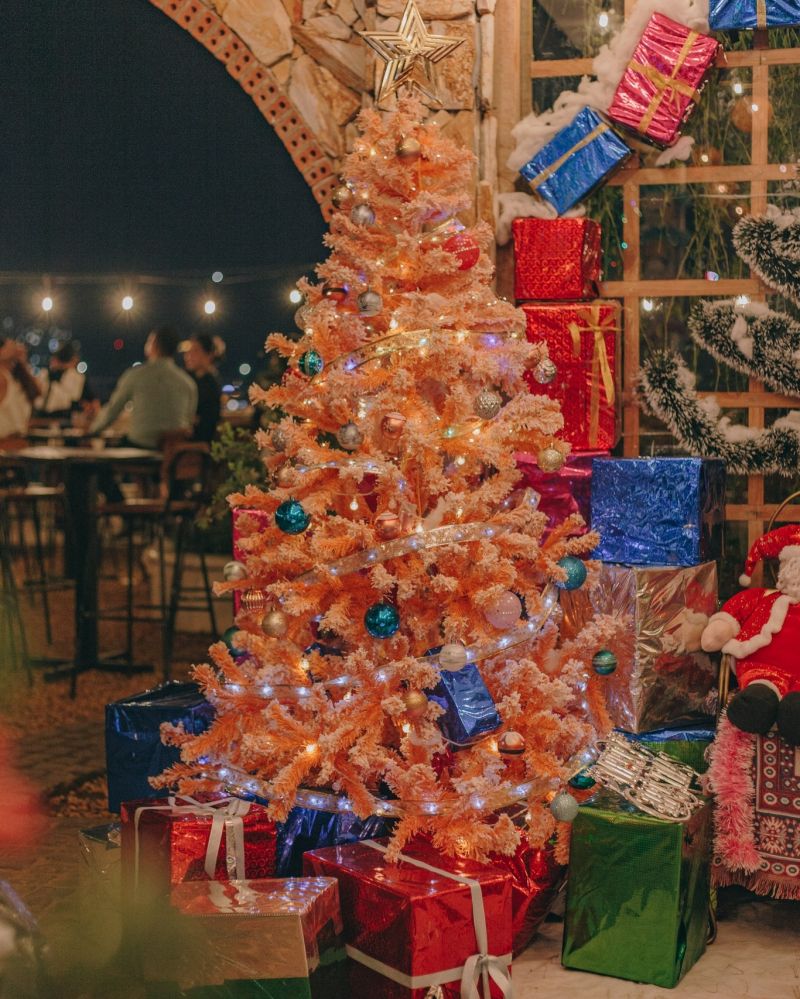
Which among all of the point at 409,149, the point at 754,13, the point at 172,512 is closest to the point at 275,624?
the point at 409,149

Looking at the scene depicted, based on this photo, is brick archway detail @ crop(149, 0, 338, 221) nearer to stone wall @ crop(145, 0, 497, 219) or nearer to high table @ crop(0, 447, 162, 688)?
stone wall @ crop(145, 0, 497, 219)

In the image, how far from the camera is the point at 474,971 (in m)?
2.48

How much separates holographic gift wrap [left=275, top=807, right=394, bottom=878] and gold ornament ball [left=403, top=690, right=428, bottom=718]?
1.18 ft

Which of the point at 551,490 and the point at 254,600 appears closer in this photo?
the point at 254,600

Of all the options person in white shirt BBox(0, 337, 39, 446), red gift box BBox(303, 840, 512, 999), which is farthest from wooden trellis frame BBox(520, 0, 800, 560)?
person in white shirt BBox(0, 337, 39, 446)

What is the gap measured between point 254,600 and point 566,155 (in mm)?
1859

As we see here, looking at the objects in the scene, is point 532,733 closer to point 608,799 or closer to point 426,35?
point 608,799

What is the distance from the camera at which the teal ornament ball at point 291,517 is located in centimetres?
290

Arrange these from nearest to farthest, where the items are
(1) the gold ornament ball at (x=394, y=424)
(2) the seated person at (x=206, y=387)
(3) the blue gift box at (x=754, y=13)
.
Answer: (1) the gold ornament ball at (x=394, y=424) → (3) the blue gift box at (x=754, y=13) → (2) the seated person at (x=206, y=387)

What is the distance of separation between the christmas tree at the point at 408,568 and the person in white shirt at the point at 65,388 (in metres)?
4.96

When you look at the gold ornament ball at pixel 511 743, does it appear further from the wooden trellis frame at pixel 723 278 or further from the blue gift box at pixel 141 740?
the wooden trellis frame at pixel 723 278

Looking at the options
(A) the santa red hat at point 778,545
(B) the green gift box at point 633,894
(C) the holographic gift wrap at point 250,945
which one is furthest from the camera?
(A) the santa red hat at point 778,545

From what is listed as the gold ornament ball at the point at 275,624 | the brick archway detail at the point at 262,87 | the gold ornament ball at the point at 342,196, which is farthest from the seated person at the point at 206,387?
the gold ornament ball at the point at 275,624

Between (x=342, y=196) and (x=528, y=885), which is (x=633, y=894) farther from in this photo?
(x=342, y=196)
